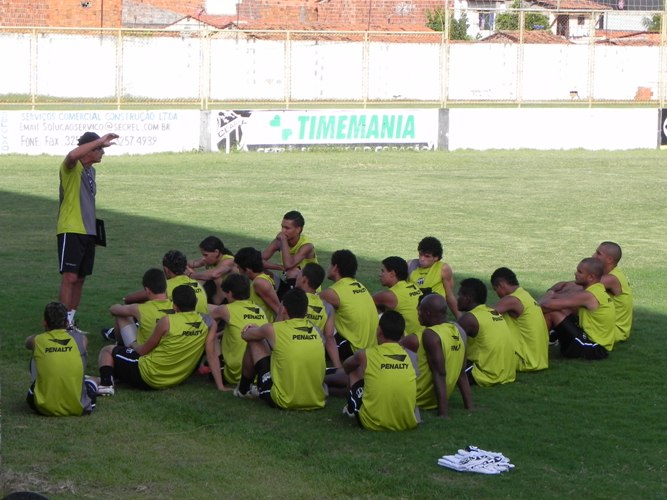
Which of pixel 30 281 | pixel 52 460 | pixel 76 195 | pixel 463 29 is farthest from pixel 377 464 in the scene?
pixel 463 29

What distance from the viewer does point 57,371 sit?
8719 mm

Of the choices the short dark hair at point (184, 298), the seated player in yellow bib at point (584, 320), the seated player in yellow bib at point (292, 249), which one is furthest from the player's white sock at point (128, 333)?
the seated player in yellow bib at point (584, 320)

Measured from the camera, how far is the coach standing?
1146 cm

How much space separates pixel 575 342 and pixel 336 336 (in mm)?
2365

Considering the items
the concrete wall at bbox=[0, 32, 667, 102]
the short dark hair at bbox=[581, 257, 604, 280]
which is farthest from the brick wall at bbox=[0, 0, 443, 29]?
the short dark hair at bbox=[581, 257, 604, 280]

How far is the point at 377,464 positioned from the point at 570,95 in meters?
50.8

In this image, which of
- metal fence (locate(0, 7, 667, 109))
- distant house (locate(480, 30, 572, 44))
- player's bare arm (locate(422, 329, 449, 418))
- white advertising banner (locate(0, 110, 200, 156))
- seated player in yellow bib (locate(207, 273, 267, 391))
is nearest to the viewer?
player's bare arm (locate(422, 329, 449, 418))

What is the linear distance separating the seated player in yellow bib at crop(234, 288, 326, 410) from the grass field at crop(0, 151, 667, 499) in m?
0.13

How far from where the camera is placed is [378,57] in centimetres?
5753

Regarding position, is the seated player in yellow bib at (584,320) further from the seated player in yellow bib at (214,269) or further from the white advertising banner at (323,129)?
the white advertising banner at (323,129)

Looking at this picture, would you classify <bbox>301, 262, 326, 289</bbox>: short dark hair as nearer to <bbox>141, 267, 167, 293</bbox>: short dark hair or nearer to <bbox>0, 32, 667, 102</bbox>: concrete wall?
<bbox>141, 267, 167, 293</bbox>: short dark hair

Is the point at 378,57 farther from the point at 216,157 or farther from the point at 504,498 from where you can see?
the point at 504,498

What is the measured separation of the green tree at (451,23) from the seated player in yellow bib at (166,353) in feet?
151

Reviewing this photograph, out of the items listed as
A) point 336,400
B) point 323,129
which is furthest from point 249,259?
point 323,129
